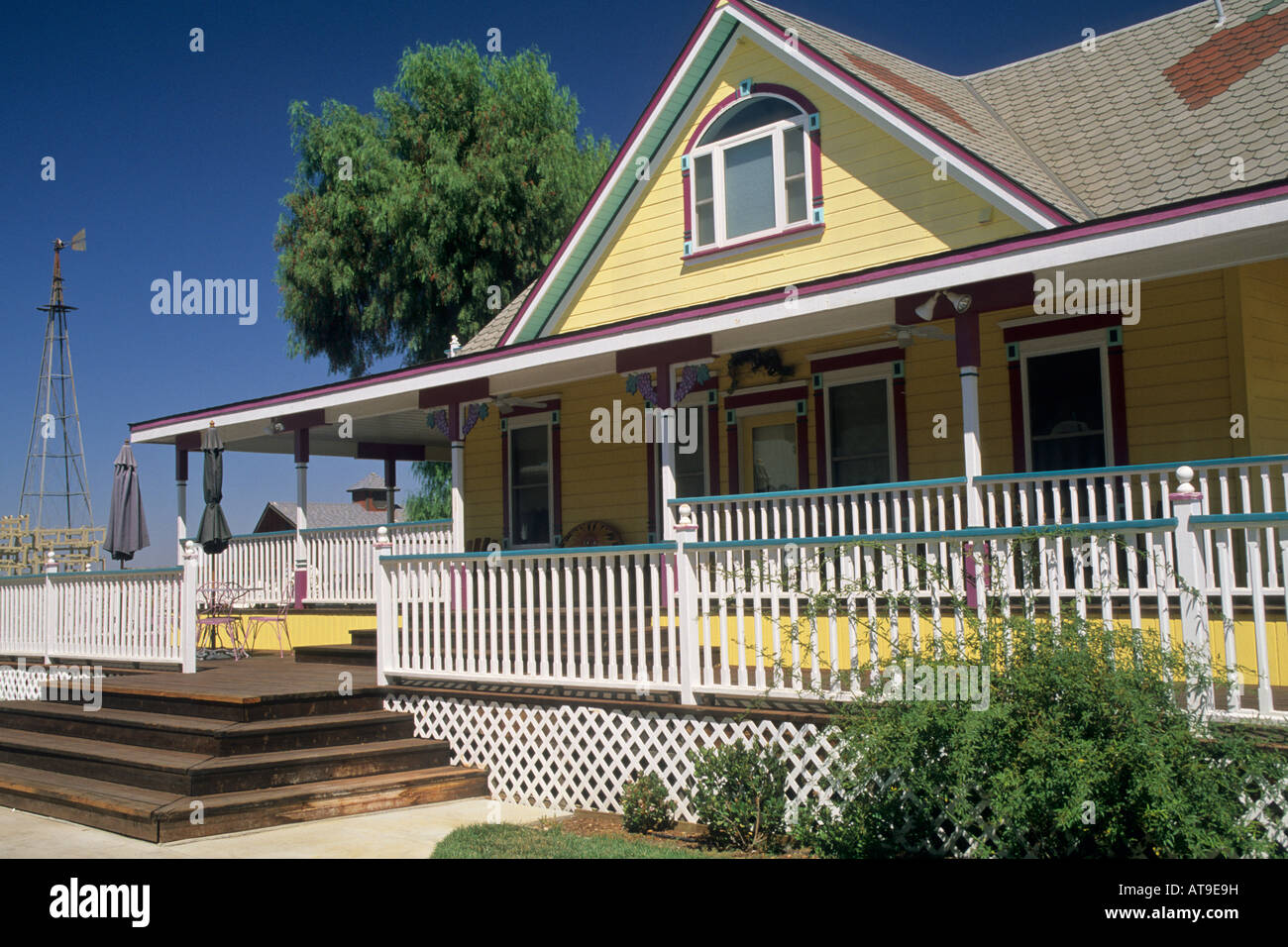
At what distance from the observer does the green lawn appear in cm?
745

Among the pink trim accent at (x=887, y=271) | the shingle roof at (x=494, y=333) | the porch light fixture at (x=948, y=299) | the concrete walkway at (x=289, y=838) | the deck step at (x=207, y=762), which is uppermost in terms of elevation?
the shingle roof at (x=494, y=333)

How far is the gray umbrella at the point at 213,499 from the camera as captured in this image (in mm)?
15586

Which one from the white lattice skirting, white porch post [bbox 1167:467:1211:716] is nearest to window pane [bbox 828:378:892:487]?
the white lattice skirting

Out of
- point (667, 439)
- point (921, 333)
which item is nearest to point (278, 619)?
point (667, 439)

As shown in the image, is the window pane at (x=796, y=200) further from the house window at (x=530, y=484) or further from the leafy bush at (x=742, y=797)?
the leafy bush at (x=742, y=797)

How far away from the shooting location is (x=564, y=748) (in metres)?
9.56

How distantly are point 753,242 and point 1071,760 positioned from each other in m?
9.57

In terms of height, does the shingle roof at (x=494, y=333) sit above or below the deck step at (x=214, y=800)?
above

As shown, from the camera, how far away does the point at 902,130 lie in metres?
12.5

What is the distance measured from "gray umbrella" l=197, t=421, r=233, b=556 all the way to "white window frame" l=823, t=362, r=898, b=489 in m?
8.45

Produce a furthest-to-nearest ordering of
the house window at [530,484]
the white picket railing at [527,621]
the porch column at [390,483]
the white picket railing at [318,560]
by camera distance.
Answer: the porch column at [390,483], the house window at [530,484], the white picket railing at [318,560], the white picket railing at [527,621]

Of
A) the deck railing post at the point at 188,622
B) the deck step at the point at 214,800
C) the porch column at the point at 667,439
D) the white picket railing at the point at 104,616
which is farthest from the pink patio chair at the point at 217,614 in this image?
the porch column at the point at 667,439

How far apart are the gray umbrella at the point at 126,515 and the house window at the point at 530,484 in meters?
5.42
